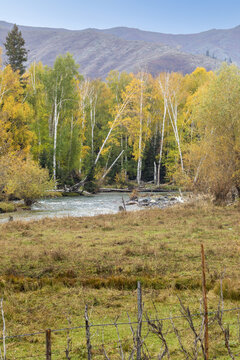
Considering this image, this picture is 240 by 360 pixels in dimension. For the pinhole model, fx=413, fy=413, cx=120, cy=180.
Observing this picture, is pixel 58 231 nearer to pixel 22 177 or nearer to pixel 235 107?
pixel 22 177

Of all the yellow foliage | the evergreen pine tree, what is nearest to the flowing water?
the yellow foliage

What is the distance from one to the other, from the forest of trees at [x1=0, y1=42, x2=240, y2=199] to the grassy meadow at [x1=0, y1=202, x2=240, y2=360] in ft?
37.5

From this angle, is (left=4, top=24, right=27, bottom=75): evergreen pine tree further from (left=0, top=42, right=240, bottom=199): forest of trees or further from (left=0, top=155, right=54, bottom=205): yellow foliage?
(left=0, top=155, right=54, bottom=205): yellow foliage

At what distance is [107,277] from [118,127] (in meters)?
39.6

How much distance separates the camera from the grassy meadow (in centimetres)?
859

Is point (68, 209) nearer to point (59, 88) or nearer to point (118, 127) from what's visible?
point (118, 127)

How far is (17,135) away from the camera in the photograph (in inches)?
1818

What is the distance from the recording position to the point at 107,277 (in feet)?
42.0

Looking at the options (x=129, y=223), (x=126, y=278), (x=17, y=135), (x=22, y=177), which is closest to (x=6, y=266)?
(x=126, y=278)

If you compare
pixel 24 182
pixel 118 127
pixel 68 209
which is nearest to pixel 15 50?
pixel 118 127

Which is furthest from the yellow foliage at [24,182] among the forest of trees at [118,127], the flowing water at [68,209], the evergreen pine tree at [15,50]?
the evergreen pine tree at [15,50]

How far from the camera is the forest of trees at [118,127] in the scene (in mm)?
33094

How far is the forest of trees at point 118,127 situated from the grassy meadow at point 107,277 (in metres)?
11.4

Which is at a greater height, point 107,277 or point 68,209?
point 107,277
